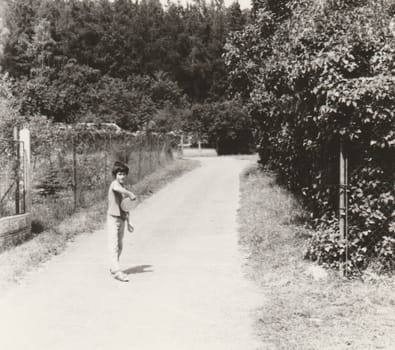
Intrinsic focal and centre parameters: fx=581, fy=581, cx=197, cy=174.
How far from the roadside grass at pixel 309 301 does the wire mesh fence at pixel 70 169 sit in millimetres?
5012

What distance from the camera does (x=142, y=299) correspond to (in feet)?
22.1

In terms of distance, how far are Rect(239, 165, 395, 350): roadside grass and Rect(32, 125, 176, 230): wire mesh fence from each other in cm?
501

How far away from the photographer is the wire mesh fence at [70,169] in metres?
14.4

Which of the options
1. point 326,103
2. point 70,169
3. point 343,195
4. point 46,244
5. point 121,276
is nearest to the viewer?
point 326,103

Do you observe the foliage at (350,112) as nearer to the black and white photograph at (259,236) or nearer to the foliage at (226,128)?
the black and white photograph at (259,236)

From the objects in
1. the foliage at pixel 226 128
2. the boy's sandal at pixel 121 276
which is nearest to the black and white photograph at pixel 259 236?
the boy's sandal at pixel 121 276

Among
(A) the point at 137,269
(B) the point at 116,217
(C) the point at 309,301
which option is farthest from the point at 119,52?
(C) the point at 309,301

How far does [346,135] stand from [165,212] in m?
8.03

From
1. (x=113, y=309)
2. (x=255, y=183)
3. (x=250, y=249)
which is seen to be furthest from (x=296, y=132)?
(x=255, y=183)

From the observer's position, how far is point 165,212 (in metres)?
14.8

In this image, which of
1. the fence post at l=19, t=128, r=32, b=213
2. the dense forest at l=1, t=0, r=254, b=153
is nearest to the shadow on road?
the fence post at l=19, t=128, r=32, b=213

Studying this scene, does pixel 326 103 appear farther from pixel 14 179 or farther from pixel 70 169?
pixel 70 169

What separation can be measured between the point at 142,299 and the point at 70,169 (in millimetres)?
12507

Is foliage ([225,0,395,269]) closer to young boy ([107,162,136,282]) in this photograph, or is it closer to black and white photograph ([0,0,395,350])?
black and white photograph ([0,0,395,350])
